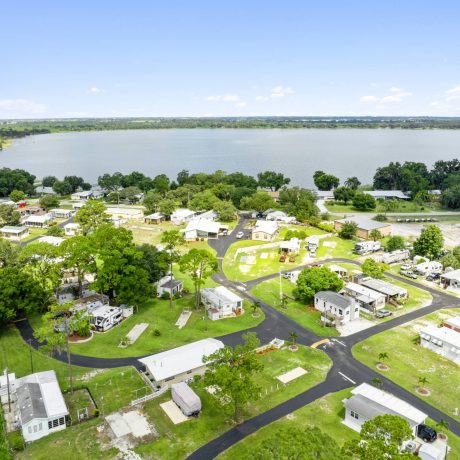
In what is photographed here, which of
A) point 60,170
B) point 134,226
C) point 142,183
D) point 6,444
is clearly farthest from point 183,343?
point 60,170

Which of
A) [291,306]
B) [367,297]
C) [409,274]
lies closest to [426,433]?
[367,297]

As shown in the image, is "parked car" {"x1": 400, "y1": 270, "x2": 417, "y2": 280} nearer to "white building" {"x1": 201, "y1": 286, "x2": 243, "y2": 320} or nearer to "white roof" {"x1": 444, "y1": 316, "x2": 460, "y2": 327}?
"white roof" {"x1": 444, "y1": 316, "x2": 460, "y2": 327}

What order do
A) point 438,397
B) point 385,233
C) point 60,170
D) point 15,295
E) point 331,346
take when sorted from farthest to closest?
point 60,170 < point 385,233 < point 15,295 < point 331,346 < point 438,397

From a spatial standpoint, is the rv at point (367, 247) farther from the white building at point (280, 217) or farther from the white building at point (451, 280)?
the white building at point (280, 217)

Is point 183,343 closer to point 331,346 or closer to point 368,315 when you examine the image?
point 331,346

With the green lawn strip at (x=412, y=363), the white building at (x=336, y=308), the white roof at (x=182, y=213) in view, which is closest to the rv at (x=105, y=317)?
the white building at (x=336, y=308)

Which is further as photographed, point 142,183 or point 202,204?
point 142,183
